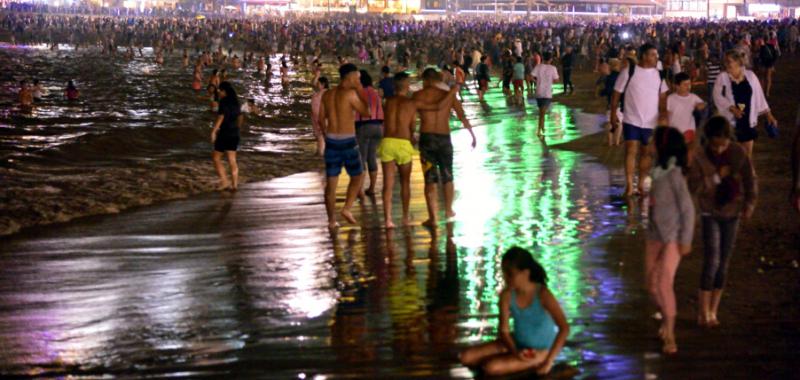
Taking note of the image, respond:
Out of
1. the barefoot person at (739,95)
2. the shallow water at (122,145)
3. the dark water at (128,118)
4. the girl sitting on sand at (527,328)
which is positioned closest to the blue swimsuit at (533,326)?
the girl sitting on sand at (527,328)

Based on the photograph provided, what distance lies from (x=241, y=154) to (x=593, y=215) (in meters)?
9.63

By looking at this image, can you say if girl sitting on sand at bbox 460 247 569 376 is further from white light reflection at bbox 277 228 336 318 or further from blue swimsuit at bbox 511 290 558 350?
white light reflection at bbox 277 228 336 318

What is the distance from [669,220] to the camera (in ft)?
20.1

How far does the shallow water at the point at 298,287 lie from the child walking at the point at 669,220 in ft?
1.07

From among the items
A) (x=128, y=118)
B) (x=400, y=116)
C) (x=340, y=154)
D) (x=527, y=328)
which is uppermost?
(x=400, y=116)

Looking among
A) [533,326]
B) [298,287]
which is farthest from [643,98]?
[533,326]

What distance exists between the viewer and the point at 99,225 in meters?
11.7

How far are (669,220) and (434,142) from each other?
14.2 ft

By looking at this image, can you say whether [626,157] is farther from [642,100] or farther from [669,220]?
[669,220]

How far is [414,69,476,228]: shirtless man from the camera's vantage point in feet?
33.5

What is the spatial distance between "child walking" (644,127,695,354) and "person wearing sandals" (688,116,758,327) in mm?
274

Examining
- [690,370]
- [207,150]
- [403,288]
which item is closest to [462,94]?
[207,150]

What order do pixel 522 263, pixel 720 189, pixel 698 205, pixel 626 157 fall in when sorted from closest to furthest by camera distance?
pixel 522 263 → pixel 720 189 → pixel 698 205 → pixel 626 157

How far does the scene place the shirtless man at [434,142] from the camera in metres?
10.2
